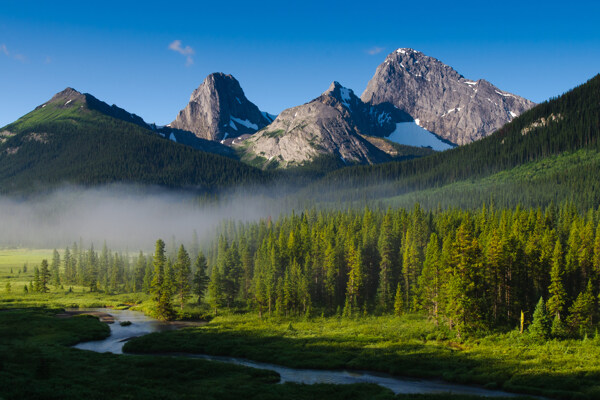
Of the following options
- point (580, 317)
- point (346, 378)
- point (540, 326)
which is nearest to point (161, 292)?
point (346, 378)

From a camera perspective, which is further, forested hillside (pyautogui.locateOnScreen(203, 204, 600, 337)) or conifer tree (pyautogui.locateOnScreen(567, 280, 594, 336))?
forested hillside (pyautogui.locateOnScreen(203, 204, 600, 337))

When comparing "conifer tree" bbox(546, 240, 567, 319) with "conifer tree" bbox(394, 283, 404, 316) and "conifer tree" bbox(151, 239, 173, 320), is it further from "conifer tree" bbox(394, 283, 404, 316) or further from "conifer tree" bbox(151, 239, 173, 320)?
"conifer tree" bbox(151, 239, 173, 320)

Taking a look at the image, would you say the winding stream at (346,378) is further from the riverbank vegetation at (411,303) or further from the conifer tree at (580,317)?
the conifer tree at (580,317)

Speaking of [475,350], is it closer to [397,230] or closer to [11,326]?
[397,230]

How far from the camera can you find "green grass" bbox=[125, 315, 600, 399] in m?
53.8

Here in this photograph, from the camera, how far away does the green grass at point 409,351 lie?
176ft

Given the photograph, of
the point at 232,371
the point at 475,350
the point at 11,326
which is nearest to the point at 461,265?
the point at 475,350

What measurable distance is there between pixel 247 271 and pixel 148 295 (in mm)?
35454

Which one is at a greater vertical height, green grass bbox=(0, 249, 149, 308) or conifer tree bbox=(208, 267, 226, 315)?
conifer tree bbox=(208, 267, 226, 315)

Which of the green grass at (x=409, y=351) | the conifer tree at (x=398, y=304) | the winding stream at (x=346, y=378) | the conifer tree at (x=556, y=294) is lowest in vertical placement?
the winding stream at (x=346, y=378)

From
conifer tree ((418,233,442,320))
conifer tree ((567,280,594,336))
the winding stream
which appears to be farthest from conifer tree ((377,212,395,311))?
the winding stream

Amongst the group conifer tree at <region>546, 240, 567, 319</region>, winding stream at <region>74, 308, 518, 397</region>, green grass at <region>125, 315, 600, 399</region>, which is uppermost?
conifer tree at <region>546, 240, 567, 319</region>

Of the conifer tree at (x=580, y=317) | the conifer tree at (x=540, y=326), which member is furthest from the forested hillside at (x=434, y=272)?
the conifer tree at (x=540, y=326)

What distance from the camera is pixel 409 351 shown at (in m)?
66.9
